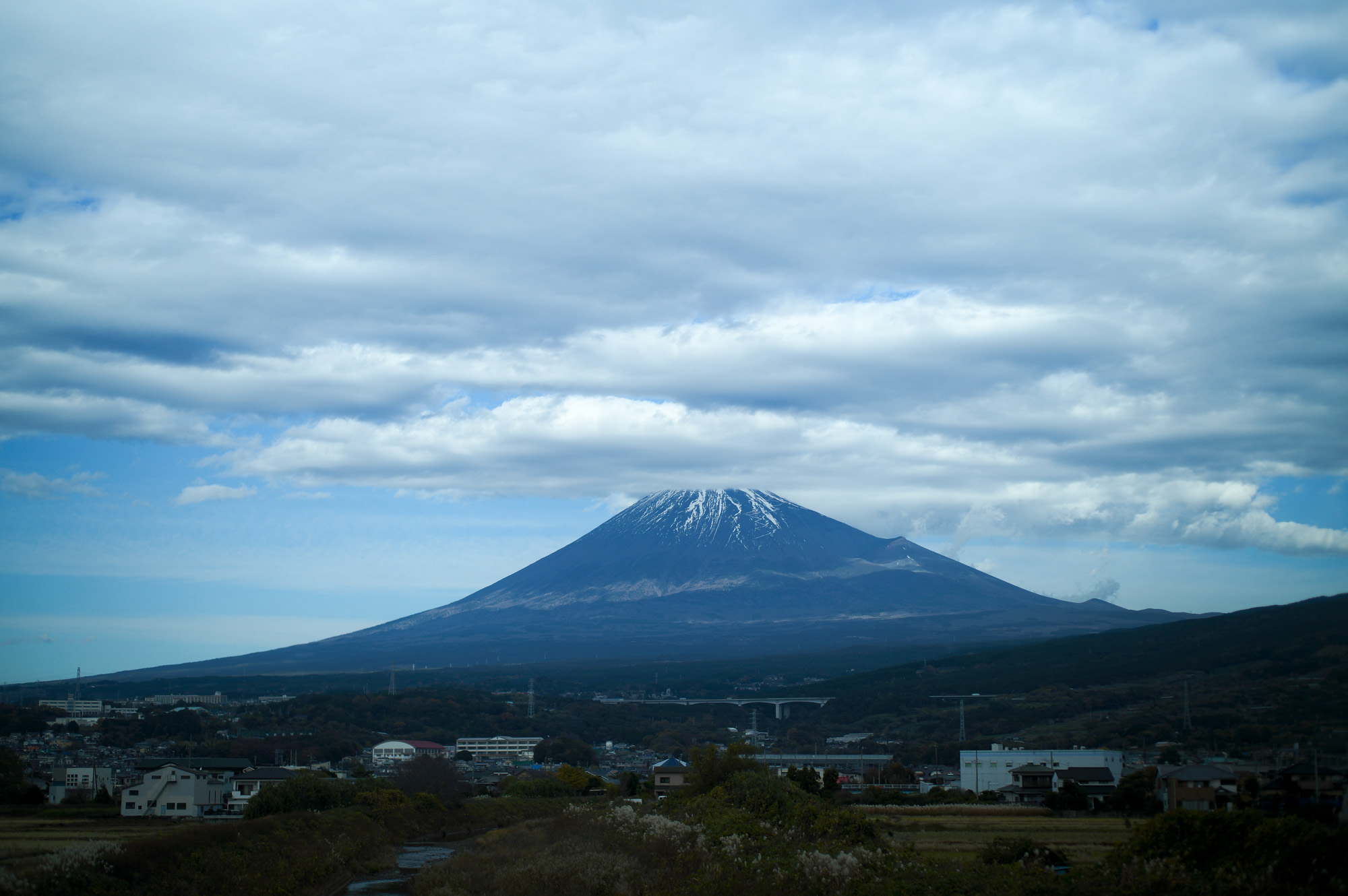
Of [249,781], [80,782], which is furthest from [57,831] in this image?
[80,782]

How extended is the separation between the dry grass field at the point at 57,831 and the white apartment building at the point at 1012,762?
3528 cm

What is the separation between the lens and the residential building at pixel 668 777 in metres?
46.3

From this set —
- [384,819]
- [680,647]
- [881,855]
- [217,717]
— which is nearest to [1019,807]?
[881,855]

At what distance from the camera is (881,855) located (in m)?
18.6

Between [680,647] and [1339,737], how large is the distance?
178630 mm

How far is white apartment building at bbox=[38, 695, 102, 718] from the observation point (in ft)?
323

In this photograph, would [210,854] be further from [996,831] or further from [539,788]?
[539,788]

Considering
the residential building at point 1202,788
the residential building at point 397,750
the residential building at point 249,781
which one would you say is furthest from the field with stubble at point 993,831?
the residential building at point 397,750

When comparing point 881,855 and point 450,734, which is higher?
point 881,855

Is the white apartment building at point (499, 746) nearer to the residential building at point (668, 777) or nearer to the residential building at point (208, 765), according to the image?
the residential building at point (208, 765)

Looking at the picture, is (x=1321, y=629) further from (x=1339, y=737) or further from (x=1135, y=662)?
(x=1135, y=662)

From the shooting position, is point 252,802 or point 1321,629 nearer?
point 1321,629

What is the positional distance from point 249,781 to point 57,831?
14.5m

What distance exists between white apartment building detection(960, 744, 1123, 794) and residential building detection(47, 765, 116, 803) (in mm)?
40138
